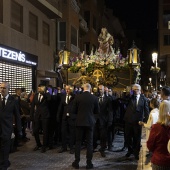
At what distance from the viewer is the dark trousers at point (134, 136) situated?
9.23 m

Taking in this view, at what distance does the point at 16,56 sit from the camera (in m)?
18.8

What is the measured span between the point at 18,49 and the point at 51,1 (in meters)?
6.38

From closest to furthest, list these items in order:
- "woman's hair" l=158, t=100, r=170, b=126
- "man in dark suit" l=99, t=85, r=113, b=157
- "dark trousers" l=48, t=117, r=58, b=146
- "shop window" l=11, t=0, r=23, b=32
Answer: "woman's hair" l=158, t=100, r=170, b=126, "man in dark suit" l=99, t=85, r=113, b=157, "dark trousers" l=48, t=117, r=58, b=146, "shop window" l=11, t=0, r=23, b=32

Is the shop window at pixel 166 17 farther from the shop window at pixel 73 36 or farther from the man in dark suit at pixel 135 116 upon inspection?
the man in dark suit at pixel 135 116

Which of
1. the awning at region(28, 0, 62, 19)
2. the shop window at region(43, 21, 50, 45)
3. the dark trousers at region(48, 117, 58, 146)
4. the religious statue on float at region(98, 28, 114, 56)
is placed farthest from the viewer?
the shop window at region(43, 21, 50, 45)

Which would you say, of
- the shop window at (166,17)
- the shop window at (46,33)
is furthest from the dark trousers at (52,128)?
the shop window at (166,17)

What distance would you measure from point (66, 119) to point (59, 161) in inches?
66.2

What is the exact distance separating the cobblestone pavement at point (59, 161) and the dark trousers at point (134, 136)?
0.77 feet

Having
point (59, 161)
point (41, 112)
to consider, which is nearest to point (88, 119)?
point (59, 161)

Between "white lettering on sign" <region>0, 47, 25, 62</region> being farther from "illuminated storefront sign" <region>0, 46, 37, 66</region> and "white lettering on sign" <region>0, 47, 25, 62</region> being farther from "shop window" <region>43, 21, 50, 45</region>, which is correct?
"shop window" <region>43, 21, 50, 45</region>

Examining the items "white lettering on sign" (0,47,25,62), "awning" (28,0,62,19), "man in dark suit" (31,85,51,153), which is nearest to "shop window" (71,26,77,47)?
"awning" (28,0,62,19)

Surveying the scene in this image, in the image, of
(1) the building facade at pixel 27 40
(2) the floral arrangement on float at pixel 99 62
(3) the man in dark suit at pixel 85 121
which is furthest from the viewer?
(1) the building facade at pixel 27 40

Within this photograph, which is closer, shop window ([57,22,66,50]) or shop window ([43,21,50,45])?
shop window ([43,21,50,45])

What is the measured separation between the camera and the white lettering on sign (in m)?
16.9
